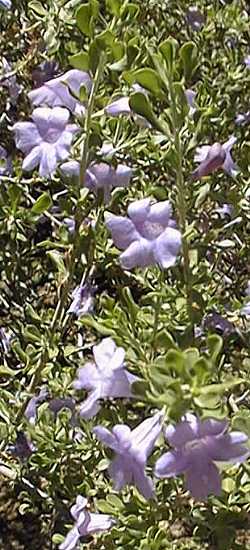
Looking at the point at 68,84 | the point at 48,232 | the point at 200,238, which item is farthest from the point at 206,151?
the point at 48,232

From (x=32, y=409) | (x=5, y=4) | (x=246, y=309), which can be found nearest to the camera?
(x=246, y=309)

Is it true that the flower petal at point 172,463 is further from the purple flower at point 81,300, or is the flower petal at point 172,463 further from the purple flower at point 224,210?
the purple flower at point 224,210

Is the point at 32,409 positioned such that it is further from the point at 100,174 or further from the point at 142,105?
the point at 142,105

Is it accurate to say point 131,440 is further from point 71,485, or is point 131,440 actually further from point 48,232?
point 48,232

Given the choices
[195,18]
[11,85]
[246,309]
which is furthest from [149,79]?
[195,18]

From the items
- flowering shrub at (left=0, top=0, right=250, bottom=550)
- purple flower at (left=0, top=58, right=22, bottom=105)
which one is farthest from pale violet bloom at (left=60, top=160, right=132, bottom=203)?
purple flower at (left=0, top=58, right=22, bottom=105)

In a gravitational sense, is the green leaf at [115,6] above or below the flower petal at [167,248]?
above

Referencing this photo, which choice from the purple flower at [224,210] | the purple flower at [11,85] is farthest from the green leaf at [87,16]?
the purple flower at [11,85]
